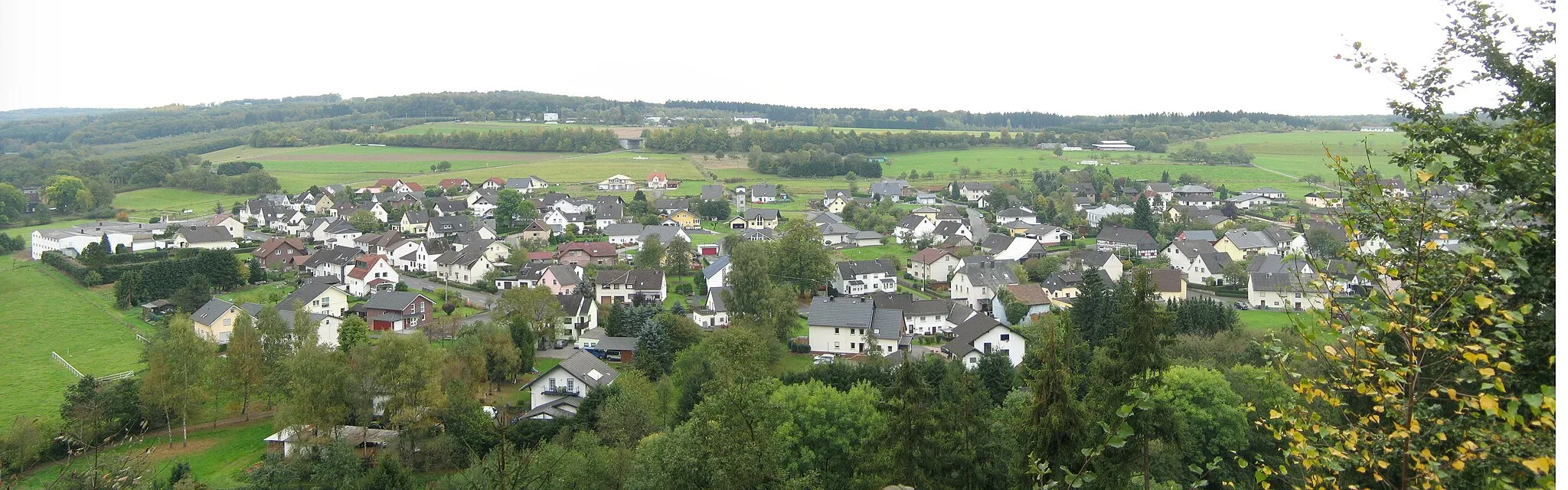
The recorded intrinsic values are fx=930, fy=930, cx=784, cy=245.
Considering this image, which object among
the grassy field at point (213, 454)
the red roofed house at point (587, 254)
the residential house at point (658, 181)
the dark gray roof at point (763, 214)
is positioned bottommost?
the grassy field at point (213, 454)

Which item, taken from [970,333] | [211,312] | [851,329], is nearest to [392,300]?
[211,312]

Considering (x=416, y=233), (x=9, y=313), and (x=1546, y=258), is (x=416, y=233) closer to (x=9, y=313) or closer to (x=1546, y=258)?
(x=9, y=313)

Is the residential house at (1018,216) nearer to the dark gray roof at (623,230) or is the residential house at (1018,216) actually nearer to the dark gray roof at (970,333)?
the dark gray roof at (623,230)

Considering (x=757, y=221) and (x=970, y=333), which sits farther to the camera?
(x=757, y=221)

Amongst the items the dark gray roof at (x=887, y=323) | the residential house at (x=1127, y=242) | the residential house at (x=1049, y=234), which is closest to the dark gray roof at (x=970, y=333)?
the dark gray roof at (x=887, y=323)

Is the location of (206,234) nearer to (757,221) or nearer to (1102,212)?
(757,221)
